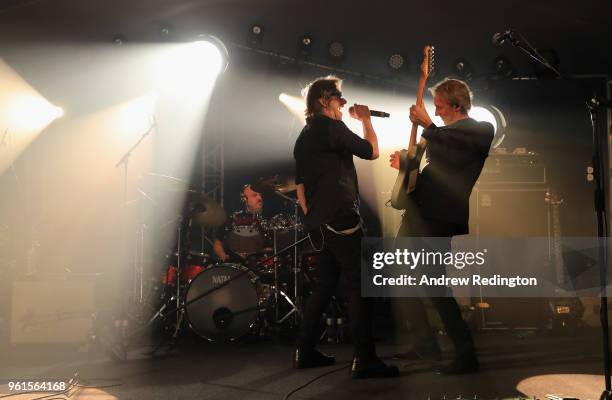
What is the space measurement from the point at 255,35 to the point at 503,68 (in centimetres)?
260

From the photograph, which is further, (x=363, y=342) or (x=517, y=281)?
(x=517, y=281)

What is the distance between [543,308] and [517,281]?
0.32m

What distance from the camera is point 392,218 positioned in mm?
6203

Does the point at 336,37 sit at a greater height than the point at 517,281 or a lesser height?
greater

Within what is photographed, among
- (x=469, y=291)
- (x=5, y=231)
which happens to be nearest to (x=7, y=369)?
(x=5, y=231)

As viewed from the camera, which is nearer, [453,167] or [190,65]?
[453,167]

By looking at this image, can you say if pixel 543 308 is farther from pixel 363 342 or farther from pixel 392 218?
pixel 363 342

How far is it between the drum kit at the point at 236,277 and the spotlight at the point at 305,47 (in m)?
1.53

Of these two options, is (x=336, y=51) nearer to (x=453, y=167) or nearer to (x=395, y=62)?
(x=395, y=62)

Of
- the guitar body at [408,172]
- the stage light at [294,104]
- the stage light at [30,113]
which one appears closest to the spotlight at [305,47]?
the stage light at [294,104]

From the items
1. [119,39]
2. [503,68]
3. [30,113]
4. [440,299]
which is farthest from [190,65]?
[440,299]

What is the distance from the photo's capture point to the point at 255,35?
6133 mm

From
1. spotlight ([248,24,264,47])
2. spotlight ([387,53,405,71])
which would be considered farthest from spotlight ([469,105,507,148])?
spotlight ([248,24,264,47])

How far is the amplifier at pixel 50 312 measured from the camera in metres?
4.48
